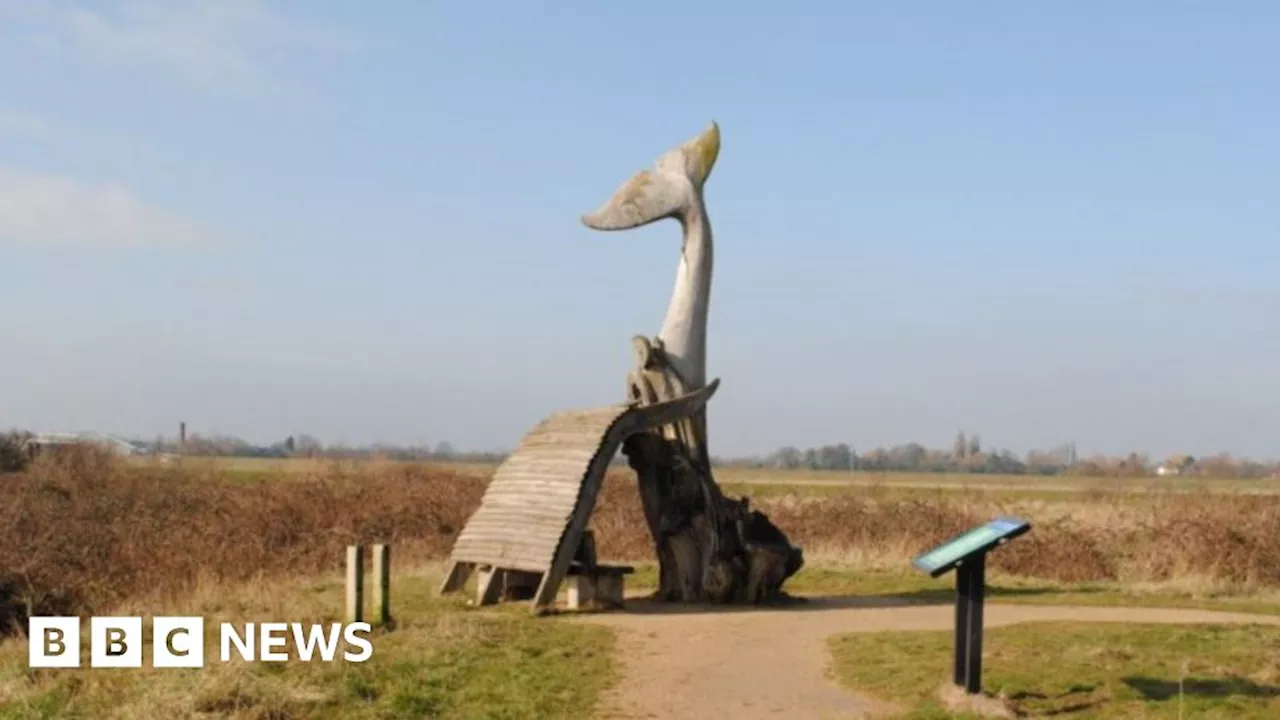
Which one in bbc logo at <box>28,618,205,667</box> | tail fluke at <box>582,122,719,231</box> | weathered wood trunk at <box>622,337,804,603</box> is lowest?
bbc logo at <box>28,618,205,667</box>

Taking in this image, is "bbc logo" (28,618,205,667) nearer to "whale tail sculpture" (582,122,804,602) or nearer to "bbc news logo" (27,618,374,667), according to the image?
"bbc news logo" (27,618,374,667)

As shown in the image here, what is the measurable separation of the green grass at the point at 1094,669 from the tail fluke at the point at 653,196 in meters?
5.26

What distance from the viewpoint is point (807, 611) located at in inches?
603

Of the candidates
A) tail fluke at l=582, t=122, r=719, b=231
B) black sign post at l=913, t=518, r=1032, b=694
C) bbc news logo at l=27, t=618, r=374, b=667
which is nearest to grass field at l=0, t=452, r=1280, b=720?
bbc news logo at l=27, t=618, r=374, b=667

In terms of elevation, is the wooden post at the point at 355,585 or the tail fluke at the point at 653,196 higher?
the tail fluke at the point at 653,196

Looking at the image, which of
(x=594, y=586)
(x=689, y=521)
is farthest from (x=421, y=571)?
(x=689, y=521)

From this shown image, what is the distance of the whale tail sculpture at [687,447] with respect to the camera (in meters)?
15.4

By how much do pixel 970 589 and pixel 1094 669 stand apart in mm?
1784

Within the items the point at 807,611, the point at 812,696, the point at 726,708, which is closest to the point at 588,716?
the point at 726,708

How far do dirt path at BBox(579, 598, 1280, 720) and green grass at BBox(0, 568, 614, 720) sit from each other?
378mm

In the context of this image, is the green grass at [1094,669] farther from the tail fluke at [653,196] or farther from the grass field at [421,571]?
the tail fluke at [653,196]

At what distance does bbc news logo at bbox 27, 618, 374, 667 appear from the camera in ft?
38.1

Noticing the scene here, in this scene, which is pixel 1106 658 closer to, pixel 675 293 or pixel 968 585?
pixel 968 585

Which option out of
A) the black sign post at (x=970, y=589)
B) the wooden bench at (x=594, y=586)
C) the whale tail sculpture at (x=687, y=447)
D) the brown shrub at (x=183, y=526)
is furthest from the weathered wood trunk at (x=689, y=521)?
the brown shrub at (x=183, y=526)
